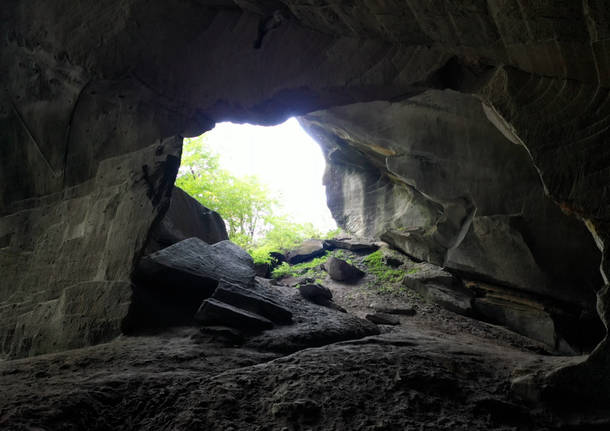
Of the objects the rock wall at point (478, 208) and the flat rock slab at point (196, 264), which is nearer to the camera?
the flat rock slab at point (196, 264)

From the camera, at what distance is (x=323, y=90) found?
15.9 feet

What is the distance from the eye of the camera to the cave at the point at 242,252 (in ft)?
9.19

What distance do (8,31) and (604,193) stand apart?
8.32m

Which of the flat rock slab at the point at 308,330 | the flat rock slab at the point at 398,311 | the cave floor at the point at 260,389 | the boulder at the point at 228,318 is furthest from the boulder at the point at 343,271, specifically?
the cave floor at the point at 260,389

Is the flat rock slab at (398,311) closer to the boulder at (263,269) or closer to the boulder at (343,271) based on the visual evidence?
the boulder at (343,271)

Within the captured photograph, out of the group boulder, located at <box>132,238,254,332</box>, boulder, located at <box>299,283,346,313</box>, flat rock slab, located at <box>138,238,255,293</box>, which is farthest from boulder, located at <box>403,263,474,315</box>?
boulder, located at <box>132,238,254,332</box>

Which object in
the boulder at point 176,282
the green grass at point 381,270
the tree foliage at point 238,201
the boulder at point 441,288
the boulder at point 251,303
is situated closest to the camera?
the boulder at point 176,282

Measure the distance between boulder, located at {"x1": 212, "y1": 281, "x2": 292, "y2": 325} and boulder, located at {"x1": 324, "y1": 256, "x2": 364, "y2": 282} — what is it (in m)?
4.35

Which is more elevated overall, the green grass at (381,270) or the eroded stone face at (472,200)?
the eroded stone face at (472,200)

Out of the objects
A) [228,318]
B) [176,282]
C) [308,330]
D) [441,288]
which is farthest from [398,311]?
[176,282]

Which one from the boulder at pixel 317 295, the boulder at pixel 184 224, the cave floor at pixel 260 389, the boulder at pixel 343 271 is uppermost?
the boulder at pixel 184 224

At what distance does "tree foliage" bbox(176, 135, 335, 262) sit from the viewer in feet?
39.3

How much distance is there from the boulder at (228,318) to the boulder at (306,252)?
660 centimetres

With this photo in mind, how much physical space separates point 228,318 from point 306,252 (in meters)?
6.85
